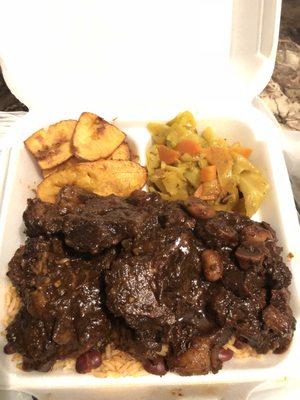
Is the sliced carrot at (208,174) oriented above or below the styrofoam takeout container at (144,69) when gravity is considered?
below

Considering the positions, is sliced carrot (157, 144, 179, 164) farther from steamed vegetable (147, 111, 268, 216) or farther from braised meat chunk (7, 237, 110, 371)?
braised meat chunk (7, 237, 110, 371)

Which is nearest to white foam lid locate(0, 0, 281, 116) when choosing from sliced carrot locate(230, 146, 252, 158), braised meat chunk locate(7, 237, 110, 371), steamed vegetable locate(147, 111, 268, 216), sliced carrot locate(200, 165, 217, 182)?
steamed vegetable locate(147, 111, 268, 216)

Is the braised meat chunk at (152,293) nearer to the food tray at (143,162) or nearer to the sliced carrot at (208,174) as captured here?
the food tray at (143,162)

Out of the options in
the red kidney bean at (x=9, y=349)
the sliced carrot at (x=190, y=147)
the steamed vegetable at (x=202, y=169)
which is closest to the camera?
the red kidney bean at (x=9, y=349)

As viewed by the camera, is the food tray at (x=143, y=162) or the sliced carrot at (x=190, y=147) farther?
the sliced carrot at (x=190, y=147)

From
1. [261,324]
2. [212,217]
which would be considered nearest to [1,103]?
[212,217]

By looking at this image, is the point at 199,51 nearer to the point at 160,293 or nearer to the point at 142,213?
the point at 142,213

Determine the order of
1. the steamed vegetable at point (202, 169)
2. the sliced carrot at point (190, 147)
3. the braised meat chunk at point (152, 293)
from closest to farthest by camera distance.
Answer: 1. the braised meat chunk at point (152, 293)
2. the steamed vegetable at point (202, 169)
3. the sliced carrot at point (190, 147)

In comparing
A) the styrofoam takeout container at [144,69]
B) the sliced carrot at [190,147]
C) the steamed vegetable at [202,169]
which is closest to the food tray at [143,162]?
the styrofoam takeout container at [144,69]
